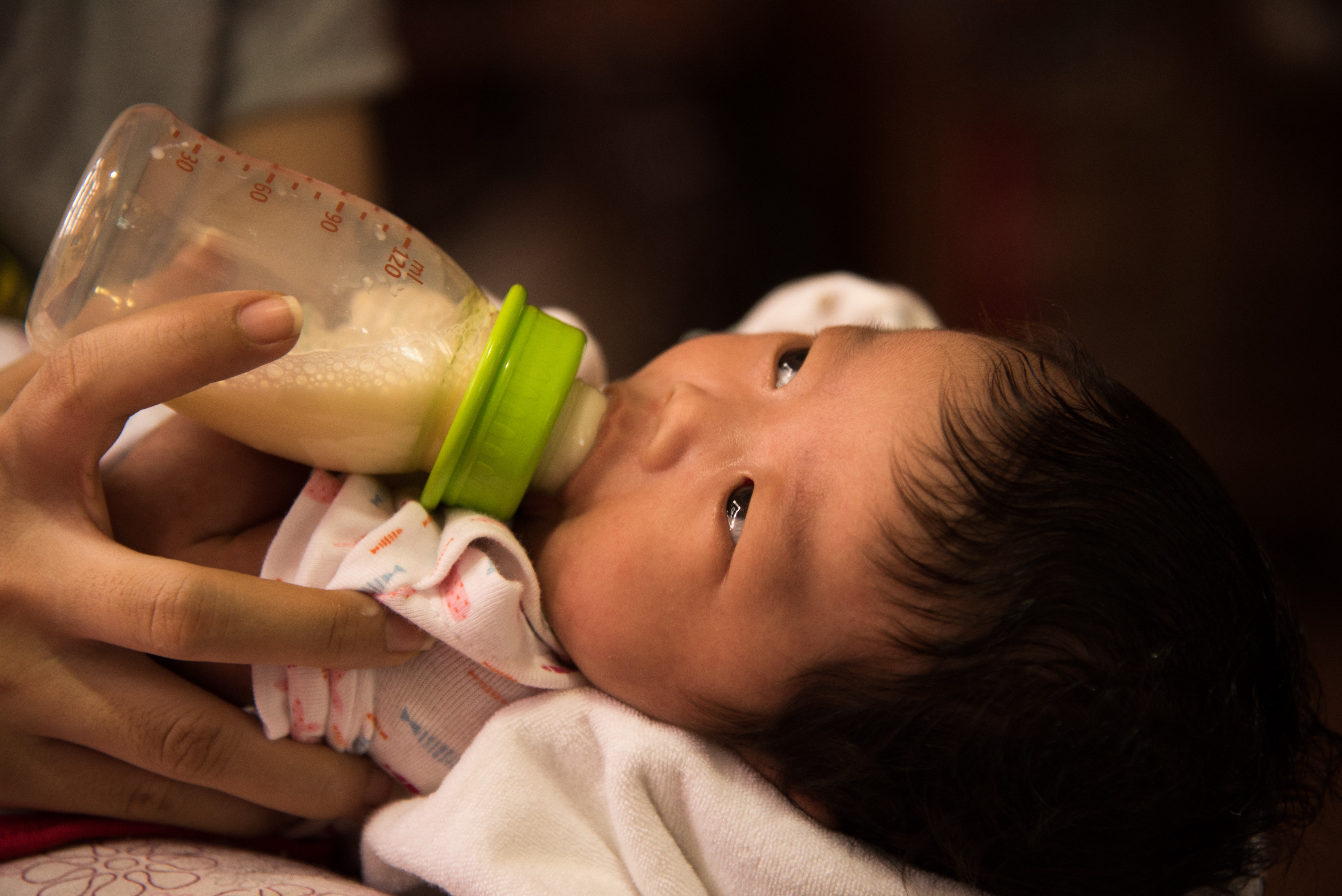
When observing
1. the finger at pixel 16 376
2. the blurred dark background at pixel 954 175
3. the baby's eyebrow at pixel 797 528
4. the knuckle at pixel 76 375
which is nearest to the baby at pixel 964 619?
the baby's eyebrow at pixel 797 528

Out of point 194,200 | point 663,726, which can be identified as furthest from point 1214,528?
point 194,200

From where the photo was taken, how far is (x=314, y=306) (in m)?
0.78

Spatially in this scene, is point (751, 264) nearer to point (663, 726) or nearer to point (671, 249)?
point (671, 249)

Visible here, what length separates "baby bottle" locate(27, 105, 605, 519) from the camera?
0.76m

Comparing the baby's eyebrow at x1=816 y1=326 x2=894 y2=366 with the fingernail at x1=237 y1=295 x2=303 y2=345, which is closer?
the fingernail at x1=237 y1=295 x2=303 y2=345

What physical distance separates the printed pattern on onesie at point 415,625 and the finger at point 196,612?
0.18 ft

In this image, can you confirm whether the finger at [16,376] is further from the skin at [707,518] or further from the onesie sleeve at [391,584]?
the onesie sleeve at [391,584]

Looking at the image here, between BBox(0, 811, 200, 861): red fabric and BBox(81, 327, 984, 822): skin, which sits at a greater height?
BBox(81, 327, 984, 822): skin

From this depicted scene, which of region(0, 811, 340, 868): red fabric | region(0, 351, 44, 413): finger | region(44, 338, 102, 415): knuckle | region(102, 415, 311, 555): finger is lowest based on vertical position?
region(0, 811, 340, 868): red fabric

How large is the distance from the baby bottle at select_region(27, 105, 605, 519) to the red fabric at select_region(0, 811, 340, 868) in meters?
0.40

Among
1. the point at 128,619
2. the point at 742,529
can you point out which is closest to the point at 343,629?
the point at 128,619

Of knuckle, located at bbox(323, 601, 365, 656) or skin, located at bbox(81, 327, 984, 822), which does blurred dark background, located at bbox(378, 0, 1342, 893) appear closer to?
skin, located at bbox(81, 327, 984, 822)

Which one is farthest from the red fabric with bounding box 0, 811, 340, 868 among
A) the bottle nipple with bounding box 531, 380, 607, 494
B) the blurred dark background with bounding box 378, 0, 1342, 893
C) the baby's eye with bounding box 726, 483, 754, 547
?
the blurred dark background with bounding box 378, 0, 1342, 893

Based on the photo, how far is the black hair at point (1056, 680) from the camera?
0.75m
